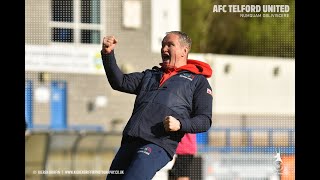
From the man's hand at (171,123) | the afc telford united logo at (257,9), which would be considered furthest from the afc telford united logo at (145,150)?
the afc telford united logo at (257,9)

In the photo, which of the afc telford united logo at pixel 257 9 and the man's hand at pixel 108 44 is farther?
the afc telford united logo at pixel 257 9

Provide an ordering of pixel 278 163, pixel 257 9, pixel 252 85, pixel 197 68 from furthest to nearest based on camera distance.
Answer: pixel 252 85 < pixel 257 9 < pixel 278 163 < pixel 197 68

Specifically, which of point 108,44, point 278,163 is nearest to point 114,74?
point 108,44

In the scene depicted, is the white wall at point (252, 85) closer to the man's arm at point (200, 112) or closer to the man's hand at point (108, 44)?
the man's arm at point (200, 112)

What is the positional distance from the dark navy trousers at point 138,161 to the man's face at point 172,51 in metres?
0.56

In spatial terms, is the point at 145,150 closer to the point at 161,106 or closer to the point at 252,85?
the point at 161,106

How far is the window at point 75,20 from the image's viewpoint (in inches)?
298

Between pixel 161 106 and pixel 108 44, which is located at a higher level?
pixel 108 44

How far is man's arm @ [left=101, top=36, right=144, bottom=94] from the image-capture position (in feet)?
18.4

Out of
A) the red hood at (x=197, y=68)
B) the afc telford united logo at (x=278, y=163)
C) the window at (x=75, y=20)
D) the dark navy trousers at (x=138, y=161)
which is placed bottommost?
the afc telford united logo at (x=278, y=163)

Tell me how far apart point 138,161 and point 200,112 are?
0.48 m

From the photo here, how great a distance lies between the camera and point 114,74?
568 cm

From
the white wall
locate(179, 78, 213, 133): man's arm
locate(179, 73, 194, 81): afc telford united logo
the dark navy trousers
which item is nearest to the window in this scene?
the white wall

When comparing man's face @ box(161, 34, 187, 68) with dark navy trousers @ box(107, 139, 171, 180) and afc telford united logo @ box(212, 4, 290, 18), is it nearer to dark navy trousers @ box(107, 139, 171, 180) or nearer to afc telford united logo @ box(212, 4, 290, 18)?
dark navy trousers @ box(107, 139, 171, 180)
